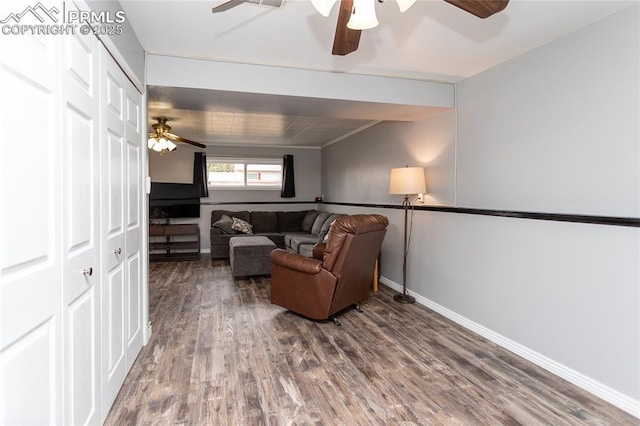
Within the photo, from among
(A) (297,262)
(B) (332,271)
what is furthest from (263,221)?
(B) (332,271)

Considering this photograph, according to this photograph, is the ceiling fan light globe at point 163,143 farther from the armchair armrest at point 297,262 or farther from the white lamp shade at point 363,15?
the white lamp shade at point 363,15

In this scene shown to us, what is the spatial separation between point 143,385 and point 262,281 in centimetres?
280

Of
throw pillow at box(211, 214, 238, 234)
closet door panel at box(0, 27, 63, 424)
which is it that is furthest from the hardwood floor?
throw pillow at box(211, 214, 238, 234)

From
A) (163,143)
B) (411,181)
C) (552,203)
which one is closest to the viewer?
(552,203)

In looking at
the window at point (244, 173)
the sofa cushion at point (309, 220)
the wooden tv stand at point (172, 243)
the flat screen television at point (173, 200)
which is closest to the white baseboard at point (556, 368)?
the sofa cushion at point (309, 220)

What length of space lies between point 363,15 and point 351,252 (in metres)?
2.04

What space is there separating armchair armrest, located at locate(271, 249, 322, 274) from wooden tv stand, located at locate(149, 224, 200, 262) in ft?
12.0

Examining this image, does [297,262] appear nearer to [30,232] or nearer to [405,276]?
[405,276]

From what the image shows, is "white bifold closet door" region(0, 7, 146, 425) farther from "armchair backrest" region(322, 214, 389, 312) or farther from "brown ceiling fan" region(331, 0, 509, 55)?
"armchair backrest" region(322, 214, 389, 312)

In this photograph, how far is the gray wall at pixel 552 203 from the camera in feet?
6.88

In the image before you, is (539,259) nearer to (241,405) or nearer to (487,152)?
(487,152)

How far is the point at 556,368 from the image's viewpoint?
2449 millimetres

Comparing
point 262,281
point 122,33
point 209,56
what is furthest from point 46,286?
point 262,281

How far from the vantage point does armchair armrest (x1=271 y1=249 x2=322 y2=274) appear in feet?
10.6
